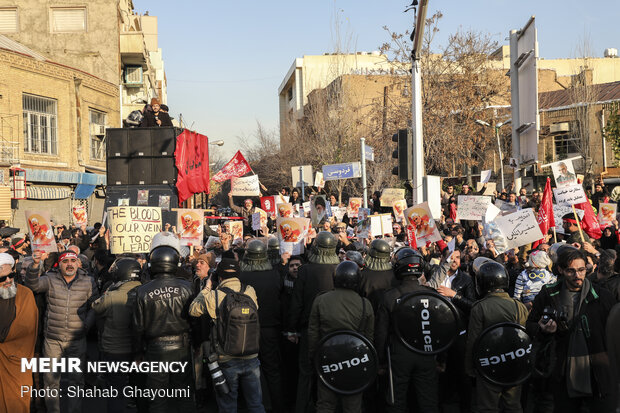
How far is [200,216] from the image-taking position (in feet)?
38.6

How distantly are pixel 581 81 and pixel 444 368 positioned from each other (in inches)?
1442

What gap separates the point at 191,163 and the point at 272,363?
8.51m

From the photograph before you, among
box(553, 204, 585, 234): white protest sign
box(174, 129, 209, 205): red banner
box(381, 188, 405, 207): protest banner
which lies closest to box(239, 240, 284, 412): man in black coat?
box(553, 204, 585, 234): white protest sign

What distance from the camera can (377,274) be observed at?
6922 mm

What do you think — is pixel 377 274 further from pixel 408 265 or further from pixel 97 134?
pixel 97 134

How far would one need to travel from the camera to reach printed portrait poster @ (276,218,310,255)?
34.1ft

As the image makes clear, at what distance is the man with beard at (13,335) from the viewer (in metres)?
6.32

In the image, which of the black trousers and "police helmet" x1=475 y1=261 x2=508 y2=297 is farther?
the black trousers

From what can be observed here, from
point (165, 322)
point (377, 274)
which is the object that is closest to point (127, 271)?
point (165, 322)

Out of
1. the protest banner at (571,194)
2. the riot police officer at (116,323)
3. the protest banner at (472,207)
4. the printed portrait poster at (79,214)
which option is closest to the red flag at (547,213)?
the protest banner at (571,194)

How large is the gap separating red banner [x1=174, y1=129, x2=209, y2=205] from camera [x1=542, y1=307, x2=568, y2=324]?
10198 millimetres

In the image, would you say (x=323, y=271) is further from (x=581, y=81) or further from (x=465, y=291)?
(x=581, y=81)

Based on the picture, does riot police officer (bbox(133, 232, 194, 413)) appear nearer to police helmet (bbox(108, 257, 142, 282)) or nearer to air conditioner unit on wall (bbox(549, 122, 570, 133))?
police helmet (bbox(108, 257, 142, 282))

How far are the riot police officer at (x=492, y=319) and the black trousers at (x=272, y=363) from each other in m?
2.34
